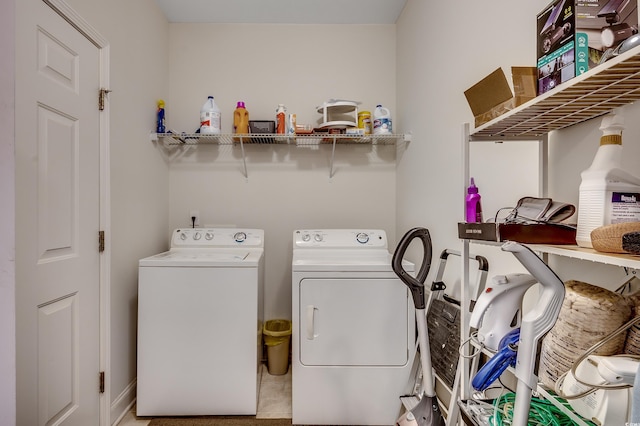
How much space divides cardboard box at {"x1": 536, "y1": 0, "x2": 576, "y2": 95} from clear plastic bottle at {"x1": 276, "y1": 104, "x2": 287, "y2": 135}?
185 cm

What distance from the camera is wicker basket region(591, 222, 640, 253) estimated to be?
637 mm

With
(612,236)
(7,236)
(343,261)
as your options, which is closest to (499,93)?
(612,236)

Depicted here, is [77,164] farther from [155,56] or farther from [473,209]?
[473,209]

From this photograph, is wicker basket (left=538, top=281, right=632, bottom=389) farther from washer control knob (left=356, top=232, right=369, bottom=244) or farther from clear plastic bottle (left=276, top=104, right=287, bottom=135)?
clear plastic bottle (left=276, top=104, right=287, bottom=135)

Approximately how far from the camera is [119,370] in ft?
6.36

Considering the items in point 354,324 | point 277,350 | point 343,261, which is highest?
point 343,261

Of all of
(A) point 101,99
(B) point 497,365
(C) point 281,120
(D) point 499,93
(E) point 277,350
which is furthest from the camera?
(C) point 281,120

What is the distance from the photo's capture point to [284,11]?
2582mm

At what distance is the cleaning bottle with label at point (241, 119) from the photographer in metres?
2.57

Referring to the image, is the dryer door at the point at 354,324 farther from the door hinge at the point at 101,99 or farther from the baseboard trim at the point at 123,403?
the door hinge at the point at 101,99

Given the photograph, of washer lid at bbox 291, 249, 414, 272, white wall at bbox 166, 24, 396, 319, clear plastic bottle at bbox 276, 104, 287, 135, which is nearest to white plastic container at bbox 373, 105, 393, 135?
white wall at bbox 166, 24, 396, 319

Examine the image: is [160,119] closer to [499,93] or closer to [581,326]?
[499,93]

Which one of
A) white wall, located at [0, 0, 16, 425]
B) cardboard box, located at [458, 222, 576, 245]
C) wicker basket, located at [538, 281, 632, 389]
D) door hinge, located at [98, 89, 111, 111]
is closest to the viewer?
wicker basket, located at [538, 281, 632, 389]

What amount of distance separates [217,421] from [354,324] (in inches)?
38.3
